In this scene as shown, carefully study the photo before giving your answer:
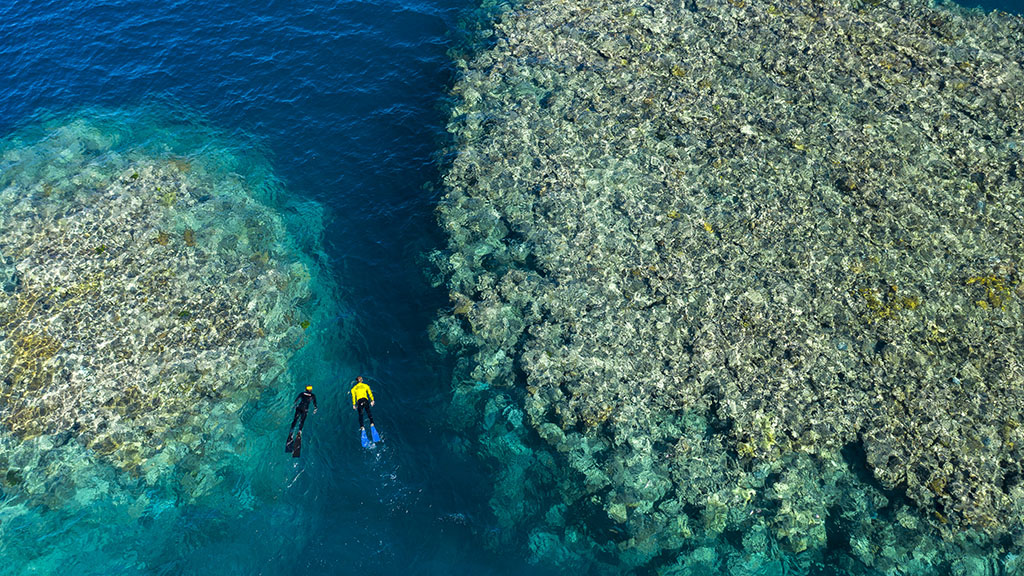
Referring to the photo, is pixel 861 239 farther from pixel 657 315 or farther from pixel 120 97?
pixel 120 97

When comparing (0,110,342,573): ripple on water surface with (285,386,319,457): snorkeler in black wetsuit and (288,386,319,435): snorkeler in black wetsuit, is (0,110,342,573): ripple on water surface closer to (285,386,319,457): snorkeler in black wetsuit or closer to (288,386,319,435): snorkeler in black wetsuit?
(285,386,319,457): snorkeler in black wetsuit

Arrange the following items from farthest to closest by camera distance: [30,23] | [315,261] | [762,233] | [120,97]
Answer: [30,23] → [120,97] → [315,261] → [762,233]

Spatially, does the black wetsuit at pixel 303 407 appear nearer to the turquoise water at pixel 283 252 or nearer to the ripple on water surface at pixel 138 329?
the turquoise water at pixel 283 252

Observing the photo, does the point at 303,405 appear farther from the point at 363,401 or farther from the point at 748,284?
the point at 748,284

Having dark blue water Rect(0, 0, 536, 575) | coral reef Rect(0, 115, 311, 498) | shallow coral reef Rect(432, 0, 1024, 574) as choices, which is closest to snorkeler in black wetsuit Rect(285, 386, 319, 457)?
dark blue water Rect(0, 0, 536, 575)

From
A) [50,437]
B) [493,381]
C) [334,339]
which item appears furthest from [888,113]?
[50,437]
